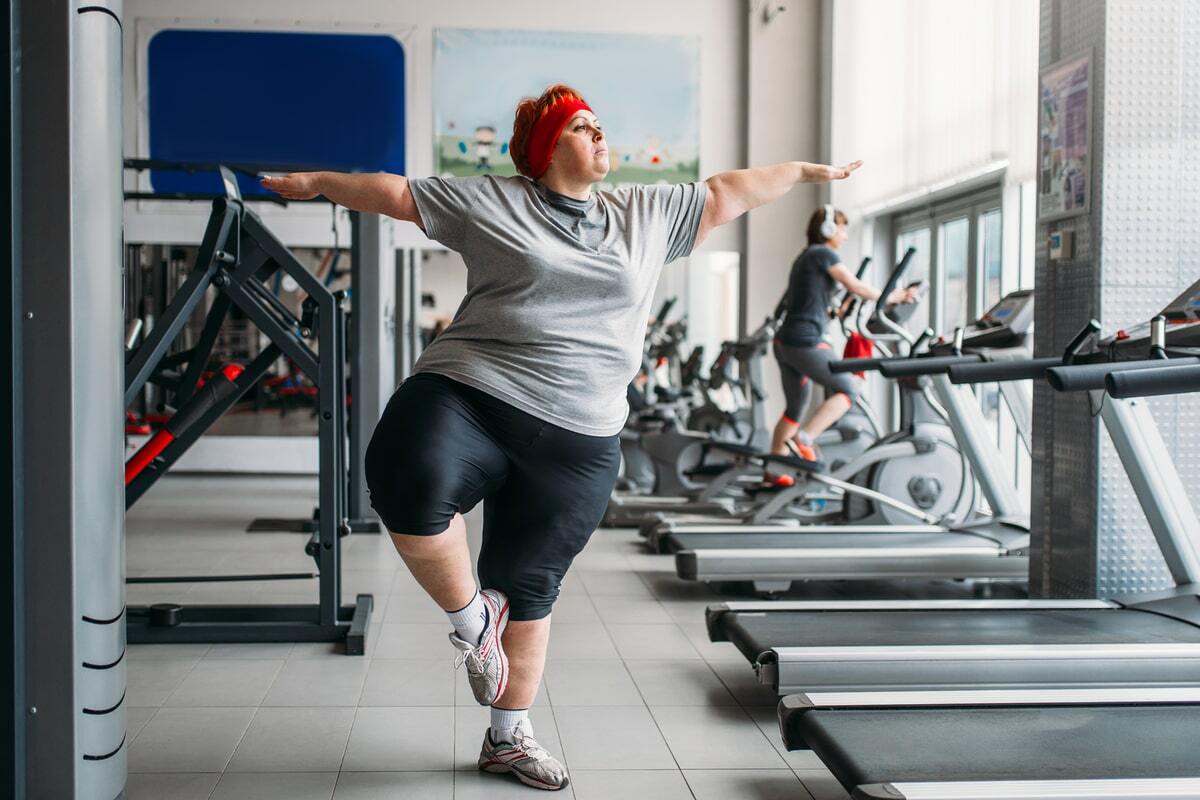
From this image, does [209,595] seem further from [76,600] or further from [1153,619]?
[1153,619]

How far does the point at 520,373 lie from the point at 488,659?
0.56 m

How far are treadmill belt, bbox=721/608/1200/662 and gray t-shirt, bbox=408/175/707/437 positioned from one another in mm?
1014

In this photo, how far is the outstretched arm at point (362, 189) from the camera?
221 cm

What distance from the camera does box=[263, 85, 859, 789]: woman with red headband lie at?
2193 millimetres

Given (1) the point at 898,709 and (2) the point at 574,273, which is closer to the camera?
(2) the point at 574,273

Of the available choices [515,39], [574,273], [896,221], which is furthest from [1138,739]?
[515,39]

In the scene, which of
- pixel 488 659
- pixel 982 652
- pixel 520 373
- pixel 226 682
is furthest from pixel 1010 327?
pixel 226 682

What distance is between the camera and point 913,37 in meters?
7.42

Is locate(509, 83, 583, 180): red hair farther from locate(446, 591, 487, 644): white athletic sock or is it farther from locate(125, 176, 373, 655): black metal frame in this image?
locate(125, 176, 373, 655): black metal frame

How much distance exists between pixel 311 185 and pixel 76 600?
0.87 meters

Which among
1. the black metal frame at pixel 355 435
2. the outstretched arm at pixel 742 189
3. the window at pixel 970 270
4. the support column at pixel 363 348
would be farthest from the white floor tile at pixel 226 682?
the window at pixel 970 270

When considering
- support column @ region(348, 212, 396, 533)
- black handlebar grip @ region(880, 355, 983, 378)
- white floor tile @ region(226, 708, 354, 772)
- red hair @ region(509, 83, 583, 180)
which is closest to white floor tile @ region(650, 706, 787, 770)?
white floor tile @ region(226, 708, 354, 772)

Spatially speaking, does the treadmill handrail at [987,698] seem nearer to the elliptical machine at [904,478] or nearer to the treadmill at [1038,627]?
the treadmill at [1038,627]

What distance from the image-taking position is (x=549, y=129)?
2281 mm
